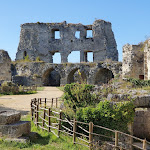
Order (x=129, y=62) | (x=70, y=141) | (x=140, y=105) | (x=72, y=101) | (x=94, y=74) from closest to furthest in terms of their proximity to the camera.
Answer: (x=70, y=141)
(x=140, y=105)
(x=72, y=101)
(x=129, y=62)
(x=94, y=74)

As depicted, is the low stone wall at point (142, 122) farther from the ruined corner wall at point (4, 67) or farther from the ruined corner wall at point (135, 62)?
the ruined corner wall at point (4, 67)

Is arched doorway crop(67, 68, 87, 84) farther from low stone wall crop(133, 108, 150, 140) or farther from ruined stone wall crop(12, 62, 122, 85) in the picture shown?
low stone wall crop(133, 108, 150, 140)

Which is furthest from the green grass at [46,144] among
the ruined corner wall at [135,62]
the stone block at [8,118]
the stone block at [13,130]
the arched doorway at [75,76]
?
the arched doorway at [75,76]

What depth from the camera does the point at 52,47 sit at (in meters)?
36.2

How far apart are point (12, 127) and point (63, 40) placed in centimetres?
3118

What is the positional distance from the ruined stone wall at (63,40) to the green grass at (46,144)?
28.8m

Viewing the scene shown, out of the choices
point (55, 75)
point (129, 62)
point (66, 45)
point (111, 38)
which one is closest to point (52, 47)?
point (66, 45)

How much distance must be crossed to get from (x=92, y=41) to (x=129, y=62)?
16.9 meters

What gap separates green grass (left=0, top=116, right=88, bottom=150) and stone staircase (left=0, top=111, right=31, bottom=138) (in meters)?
0.30

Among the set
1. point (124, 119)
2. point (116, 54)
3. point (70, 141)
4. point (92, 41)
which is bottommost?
point (70, 141)

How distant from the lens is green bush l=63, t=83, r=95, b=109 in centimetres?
845

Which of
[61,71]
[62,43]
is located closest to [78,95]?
[61,71]

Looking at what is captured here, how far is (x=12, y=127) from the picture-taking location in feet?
19.5

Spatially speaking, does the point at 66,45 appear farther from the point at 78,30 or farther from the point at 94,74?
the point at 94,74
